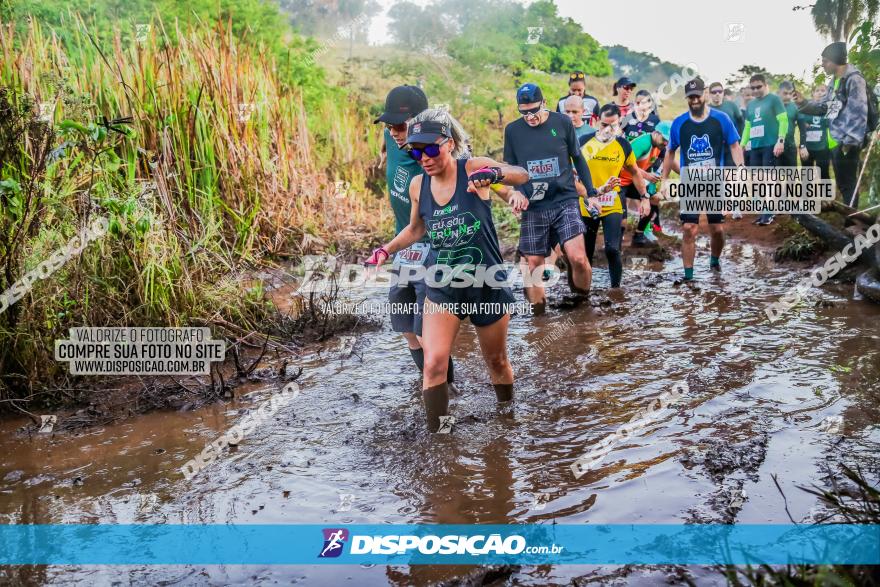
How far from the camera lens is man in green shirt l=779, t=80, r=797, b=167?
36.1 ft

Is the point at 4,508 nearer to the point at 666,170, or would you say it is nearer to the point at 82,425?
the point at 82,425

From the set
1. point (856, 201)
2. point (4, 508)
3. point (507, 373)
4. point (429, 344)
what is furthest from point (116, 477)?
point (856, 201)

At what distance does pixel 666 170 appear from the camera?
8.50m

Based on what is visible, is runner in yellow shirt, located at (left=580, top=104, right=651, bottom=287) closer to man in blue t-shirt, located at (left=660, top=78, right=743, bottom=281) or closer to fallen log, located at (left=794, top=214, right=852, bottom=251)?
man in blue t-shirt, located at (left=660, top=78, right=743, bottom=281)

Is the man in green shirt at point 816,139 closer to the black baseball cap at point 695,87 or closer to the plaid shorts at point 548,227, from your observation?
the black baseball cap at point 695,87

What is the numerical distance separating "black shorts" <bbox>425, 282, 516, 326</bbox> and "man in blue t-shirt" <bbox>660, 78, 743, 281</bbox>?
15.3ft

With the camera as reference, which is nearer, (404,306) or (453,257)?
(453,257)

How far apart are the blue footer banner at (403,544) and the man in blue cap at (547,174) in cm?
401

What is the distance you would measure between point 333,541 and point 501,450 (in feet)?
4.04

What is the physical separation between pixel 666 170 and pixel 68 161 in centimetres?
608

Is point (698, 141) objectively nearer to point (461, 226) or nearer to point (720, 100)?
point (720, 100)

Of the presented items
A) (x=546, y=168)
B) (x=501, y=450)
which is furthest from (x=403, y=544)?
(x=546, y=168)

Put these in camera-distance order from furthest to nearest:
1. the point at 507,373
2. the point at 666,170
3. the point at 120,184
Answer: the point at 666,170 < the point at 120,184 < the point at 507,373

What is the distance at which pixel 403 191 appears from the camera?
200 inches
